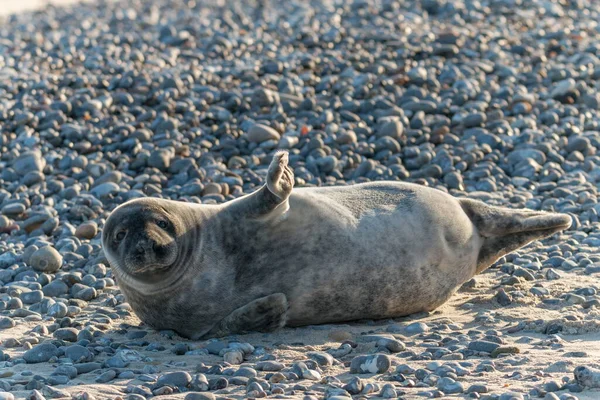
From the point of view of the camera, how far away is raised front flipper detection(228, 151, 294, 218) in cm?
558

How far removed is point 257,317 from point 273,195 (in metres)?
0.65

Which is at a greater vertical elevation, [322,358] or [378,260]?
[378,260]

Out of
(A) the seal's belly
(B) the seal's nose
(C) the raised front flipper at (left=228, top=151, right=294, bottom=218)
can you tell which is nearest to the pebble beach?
(A) the seal's belly

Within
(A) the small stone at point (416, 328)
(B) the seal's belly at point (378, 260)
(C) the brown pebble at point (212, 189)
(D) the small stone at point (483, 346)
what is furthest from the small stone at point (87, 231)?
(D) the small stone at point (483, 346)

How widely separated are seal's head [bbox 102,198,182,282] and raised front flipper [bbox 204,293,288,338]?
423 millimetres

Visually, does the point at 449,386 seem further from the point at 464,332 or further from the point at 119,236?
the point at 119,236

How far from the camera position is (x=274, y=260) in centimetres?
574

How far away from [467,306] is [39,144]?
15.3ft

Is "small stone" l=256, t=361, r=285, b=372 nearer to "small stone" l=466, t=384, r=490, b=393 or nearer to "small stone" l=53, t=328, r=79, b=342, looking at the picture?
"small stone" l=466, t=384, r=490, b=393

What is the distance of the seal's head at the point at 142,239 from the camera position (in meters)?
5.48

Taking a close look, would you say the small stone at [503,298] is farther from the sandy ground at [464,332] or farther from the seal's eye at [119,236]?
the seal's eye at [119,236]

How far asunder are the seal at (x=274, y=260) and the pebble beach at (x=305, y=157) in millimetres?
134

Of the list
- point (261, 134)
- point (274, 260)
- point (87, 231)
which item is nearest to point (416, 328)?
point (274, 260)

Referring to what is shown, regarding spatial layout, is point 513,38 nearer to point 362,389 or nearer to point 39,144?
point 39,144
